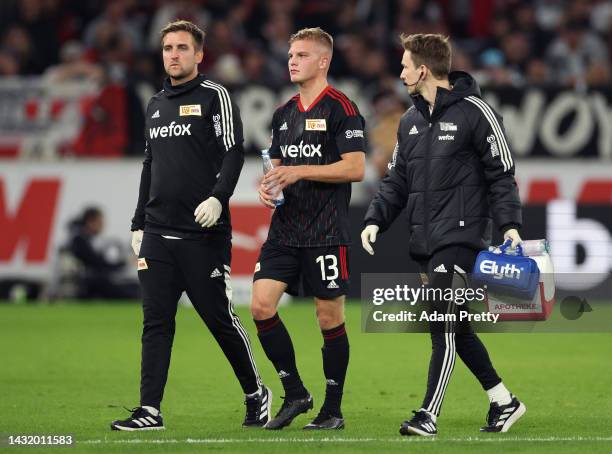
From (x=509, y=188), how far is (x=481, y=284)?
57 cm

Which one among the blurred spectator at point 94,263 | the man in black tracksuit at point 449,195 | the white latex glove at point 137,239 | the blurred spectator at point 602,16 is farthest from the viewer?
the blurred spectator at point 602,16

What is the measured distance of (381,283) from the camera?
8.76 meters

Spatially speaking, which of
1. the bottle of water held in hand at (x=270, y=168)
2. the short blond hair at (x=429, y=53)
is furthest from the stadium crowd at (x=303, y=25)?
the short blond hair at (x=429, y=53)

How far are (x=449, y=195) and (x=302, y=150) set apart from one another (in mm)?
996

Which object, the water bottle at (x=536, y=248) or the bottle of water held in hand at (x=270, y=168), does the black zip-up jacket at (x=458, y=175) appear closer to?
the water bottle at (x=536, y=248)

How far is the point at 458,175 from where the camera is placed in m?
7.88

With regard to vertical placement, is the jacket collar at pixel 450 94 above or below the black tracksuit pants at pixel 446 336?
above

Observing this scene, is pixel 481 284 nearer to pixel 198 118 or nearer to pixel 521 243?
pixel 521 243

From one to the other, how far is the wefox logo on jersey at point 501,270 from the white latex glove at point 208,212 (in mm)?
1577

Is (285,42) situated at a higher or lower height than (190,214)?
higher

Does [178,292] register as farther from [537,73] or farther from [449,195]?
[537,73]

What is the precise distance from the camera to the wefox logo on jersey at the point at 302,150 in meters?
8.27

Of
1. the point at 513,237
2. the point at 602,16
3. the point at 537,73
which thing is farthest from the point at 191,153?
the point at 602,16

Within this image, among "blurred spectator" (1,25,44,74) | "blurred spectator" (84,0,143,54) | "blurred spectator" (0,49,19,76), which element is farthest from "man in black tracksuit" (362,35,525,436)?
"blurred spectator" (1,25,44,74)
